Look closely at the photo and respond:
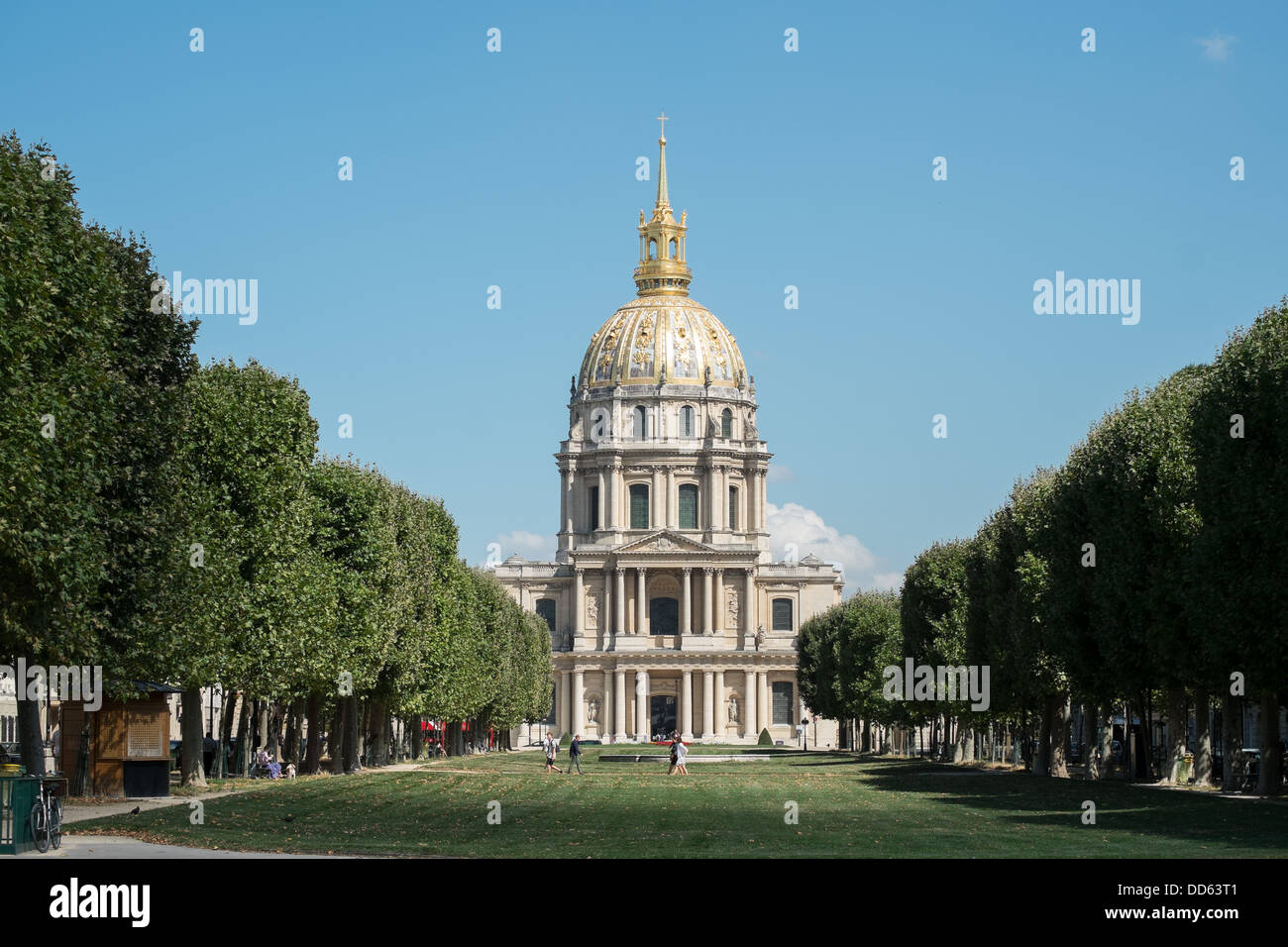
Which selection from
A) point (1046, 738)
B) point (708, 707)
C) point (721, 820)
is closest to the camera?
point (721, 820)

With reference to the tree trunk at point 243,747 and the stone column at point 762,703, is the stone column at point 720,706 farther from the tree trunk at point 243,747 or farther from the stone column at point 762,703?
the tree trunk at point 243,747

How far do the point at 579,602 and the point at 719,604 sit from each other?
13012 mm

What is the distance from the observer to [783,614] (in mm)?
179625

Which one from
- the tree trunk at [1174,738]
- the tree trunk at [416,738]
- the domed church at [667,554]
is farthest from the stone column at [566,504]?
the tree trunk at [1174,738]

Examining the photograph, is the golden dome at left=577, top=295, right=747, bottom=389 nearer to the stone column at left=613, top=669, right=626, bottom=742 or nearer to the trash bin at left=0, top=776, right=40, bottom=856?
the stone column at left=613, top=669, right=626, bottom=742

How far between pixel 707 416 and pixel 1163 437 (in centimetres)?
13079

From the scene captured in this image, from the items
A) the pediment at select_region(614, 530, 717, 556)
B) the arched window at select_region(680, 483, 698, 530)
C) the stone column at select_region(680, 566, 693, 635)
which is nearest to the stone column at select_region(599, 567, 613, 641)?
the pediment at select_region(614, 530, 717, 556)

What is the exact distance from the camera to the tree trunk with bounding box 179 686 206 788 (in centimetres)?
5231

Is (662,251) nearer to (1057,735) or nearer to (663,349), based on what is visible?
(663,349)

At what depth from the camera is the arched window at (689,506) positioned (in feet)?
604

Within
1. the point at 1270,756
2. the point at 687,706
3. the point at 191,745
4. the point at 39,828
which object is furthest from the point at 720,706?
the point at 39,828

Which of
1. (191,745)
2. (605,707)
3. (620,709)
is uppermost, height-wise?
(191,745)

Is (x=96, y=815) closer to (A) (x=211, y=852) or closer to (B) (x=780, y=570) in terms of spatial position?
(A) (x=211, y=852)

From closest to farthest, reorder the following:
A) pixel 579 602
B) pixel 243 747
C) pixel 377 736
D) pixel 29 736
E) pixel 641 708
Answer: pixel 29 736, pixel 243 747, pixel 377 736, pixel 641 708, pixel 579 602
